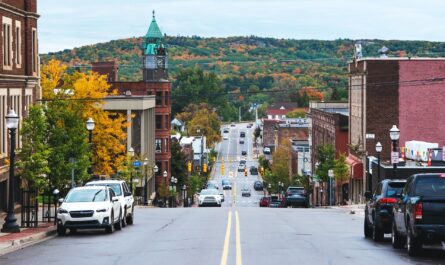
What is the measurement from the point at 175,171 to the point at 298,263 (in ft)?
312

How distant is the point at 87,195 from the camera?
3125 cm

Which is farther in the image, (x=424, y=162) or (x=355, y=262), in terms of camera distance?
(x=424, y=162)

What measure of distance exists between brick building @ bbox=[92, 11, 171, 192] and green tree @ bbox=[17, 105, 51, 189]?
68582 mm

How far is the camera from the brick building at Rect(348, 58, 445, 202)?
249 feet

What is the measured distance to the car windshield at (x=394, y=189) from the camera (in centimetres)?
2745

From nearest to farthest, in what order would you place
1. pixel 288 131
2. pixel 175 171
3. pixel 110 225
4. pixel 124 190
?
pixel 110 225 < pixel 124 190 < pixel 175 171 < pixel 288 131

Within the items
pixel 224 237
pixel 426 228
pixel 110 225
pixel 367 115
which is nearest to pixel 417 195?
pixel 426 228

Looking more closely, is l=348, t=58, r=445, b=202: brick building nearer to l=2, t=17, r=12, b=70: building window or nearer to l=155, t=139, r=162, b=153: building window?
l=155, t=139, r=162, b=153: building window

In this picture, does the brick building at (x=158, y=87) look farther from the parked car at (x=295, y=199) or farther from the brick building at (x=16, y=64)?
the brick building at (x=16, y=64)

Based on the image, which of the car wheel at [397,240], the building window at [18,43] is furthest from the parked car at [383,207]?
the building window at [18,43]

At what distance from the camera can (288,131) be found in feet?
530

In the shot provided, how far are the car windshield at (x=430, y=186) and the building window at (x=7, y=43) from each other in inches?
1056

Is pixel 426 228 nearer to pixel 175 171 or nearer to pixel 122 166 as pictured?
pixel 122 166

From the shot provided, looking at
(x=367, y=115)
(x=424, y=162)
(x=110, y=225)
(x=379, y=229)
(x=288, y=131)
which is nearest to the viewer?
(x=379, y=229)
